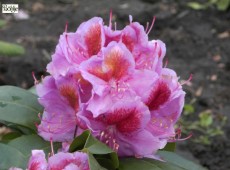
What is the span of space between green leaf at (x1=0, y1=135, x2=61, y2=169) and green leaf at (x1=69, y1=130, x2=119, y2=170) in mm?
101

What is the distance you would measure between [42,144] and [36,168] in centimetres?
24

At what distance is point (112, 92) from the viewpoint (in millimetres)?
1426

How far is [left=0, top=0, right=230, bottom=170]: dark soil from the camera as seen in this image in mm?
3645

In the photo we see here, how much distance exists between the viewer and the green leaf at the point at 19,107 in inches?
61.3

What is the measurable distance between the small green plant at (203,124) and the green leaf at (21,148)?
179 cm

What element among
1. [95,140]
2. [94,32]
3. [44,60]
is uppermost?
[94,32]

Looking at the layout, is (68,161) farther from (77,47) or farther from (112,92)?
(77,47)

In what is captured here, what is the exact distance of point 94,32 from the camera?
59.6 inches

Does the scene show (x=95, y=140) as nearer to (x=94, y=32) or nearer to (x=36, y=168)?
(x=36, y=168)

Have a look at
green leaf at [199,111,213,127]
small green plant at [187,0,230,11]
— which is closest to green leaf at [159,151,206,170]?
green leaf at [199,111,213,127]

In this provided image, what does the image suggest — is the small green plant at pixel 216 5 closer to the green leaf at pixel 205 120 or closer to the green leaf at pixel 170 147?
the green leaf at pixel 205 120

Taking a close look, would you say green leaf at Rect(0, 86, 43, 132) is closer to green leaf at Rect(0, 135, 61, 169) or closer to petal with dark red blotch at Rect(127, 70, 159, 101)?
green leaf at Rect(0, 135, 61, 169)

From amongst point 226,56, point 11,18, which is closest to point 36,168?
point 226,56

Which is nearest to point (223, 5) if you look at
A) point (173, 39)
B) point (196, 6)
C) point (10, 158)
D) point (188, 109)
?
point (196, 6)
